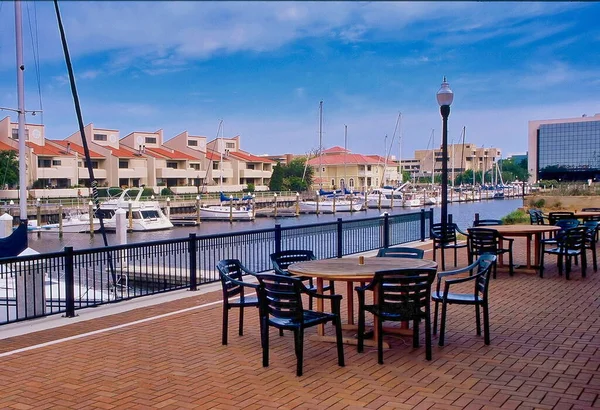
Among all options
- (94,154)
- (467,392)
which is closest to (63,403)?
(467,392)

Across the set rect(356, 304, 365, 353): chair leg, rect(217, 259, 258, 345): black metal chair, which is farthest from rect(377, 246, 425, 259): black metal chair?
rect(217, 259, 258, 345): black metal chair

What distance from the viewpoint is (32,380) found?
636cm

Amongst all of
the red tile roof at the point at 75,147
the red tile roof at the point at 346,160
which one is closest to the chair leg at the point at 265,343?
the red tile roof at the point at 75,147

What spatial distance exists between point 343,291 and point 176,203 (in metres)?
59.4

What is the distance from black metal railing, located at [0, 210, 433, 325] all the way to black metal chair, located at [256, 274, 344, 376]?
3.95m

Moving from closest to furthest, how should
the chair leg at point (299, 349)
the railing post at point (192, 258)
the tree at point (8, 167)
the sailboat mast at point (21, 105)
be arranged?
the chair leg at point (299, 349), the railing post at point (192, 258), the sailboat mast at point (21, 105), the tree at point (8, 167)

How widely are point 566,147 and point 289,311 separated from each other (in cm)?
10550

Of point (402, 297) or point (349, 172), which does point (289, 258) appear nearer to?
point (402, 297)

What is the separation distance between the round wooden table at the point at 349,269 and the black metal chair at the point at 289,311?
483mm

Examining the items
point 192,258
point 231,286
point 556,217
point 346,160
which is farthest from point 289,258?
point 346,160

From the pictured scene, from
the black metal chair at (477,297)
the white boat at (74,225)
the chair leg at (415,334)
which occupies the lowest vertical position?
the white boat at (74,225)

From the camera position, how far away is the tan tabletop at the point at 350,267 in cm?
724

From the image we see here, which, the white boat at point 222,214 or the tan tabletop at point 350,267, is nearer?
the tan tabletop at point 350,267

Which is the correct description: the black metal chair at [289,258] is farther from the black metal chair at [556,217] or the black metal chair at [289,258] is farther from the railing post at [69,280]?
the black metal chair at [556,217]
